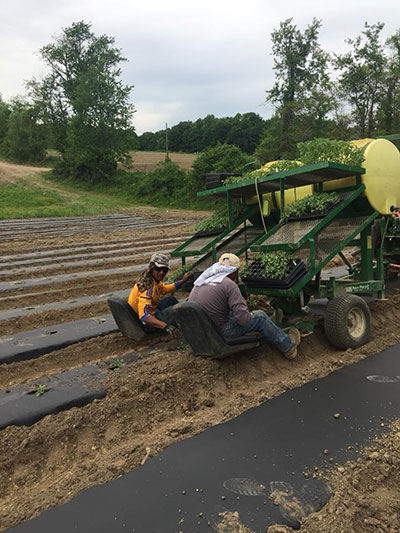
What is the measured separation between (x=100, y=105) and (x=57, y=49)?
14.8 meters

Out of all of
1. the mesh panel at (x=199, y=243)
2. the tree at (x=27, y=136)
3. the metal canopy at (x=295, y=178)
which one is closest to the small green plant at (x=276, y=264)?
the metal canopy at (x=295, y=178)

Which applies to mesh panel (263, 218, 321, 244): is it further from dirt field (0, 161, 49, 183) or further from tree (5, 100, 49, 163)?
tree (5, 100, 49, 163)

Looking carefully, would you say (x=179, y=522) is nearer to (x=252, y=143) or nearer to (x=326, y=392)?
(x=326, y=392)

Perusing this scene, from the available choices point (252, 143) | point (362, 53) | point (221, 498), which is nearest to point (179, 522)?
point (221, 498)

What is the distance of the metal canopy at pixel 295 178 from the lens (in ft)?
16.9

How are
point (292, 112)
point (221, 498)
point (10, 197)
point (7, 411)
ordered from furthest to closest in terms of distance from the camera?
point (292, 112), point (10, 197), point (7, 411), point (221, 498)

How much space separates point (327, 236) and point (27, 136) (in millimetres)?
49668

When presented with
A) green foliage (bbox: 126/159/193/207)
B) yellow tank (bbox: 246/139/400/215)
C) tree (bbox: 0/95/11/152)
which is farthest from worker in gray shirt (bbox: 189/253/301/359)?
tree (bbox: 0/95/11/152)

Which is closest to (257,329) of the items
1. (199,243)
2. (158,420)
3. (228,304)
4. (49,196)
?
(228,304)

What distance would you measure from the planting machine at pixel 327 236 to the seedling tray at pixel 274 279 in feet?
0.04

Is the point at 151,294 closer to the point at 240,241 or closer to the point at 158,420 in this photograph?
the point at 158,420

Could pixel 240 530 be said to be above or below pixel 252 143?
below

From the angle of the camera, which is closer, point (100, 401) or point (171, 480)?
point (171, 480)

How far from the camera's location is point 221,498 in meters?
2.88
